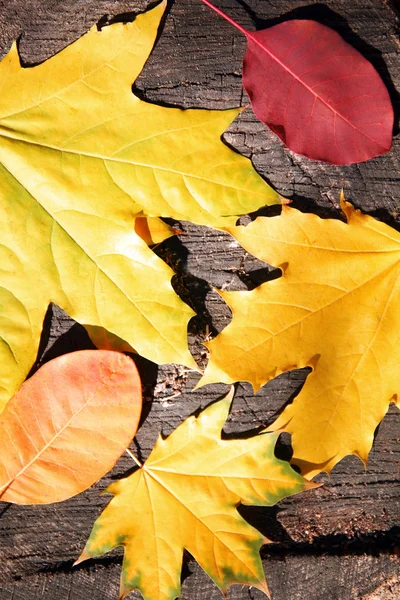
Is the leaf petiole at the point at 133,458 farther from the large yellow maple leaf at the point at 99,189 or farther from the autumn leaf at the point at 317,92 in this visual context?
the autumn leaf at the point at 317,92

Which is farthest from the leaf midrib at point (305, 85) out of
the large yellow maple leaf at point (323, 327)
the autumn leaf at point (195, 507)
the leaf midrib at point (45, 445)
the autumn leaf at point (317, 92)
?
the leaf midrib at point (45, 445)

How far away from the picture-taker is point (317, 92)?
1243 mm

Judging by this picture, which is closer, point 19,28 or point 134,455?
point 19,28

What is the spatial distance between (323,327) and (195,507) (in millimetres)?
536

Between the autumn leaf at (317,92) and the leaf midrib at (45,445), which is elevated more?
the autumn leaf at (317,92)

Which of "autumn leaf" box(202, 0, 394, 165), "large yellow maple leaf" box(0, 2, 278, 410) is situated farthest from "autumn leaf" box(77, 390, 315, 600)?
"autumn leaf" box(202, 0, 394, 165)

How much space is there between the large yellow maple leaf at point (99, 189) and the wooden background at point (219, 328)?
0.36 feet

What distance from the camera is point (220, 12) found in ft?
4.13

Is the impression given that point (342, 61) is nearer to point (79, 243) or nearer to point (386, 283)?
point (386, 283)

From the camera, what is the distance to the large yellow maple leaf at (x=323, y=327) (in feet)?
4.03

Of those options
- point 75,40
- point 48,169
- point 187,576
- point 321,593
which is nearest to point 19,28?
point 75,40

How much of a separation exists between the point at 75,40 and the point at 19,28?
0.13m

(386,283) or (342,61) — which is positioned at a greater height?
(342,61)

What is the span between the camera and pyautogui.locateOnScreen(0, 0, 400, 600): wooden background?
4.24ft
